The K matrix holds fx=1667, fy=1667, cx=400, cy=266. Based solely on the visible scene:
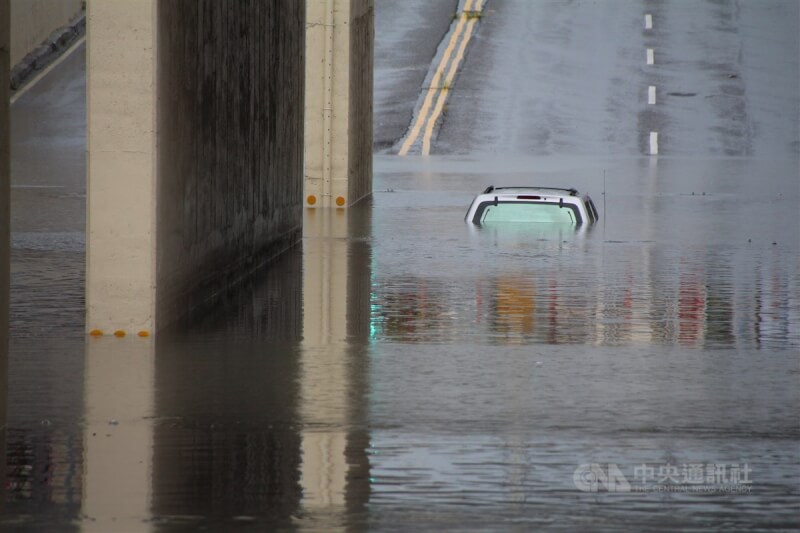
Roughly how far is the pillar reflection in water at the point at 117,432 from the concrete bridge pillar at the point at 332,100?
16.2m

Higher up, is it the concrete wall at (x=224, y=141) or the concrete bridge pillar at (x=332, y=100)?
the concrete bridge pillar at (x=332, y=100)

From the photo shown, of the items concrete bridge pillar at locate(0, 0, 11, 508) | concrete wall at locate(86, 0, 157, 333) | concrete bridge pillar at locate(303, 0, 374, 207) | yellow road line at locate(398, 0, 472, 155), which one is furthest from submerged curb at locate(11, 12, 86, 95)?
concrete bridge pillar at locate(0, 0, 11, 508)

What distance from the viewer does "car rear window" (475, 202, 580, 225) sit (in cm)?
2540

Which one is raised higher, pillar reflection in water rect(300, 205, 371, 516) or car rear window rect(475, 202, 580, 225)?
car rear window rect(475, 202, 580, 225)

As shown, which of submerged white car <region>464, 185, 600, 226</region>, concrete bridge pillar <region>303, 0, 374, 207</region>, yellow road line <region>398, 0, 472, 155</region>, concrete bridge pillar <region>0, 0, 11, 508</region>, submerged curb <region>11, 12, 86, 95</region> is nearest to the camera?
concrete bridge pillar <region>0, 0, 11, 508</region>

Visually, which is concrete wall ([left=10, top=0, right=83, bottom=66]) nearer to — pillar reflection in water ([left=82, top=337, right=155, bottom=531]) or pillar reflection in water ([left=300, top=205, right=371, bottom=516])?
pillar reflection in water ([left=300, top=205, right=371, bottom=516])

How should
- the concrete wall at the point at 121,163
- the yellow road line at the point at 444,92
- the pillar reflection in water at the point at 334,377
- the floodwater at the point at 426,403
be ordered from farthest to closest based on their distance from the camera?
the yellow road line at the point at 444,92 < the concrete wall at the point at 121,163 < the pillar reflection in water at the point at 334,377 < the floodwater at the point at 426,403

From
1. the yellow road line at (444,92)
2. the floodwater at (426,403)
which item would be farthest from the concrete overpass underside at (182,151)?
the yellow road line at (444,92)

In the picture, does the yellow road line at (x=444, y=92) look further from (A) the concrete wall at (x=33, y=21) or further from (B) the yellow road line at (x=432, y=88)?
(A) the concrete wall at (x=33, y=21)

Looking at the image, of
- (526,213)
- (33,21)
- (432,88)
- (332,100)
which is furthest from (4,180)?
(33,21)

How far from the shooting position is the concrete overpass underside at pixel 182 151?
12594 millimetres

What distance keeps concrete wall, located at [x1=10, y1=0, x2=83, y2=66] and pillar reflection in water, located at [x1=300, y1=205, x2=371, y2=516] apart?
30640 millimetres

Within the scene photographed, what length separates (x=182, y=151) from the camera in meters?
13.8

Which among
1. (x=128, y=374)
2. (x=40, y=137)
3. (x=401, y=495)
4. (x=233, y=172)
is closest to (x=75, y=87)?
(x=40, y=137)
